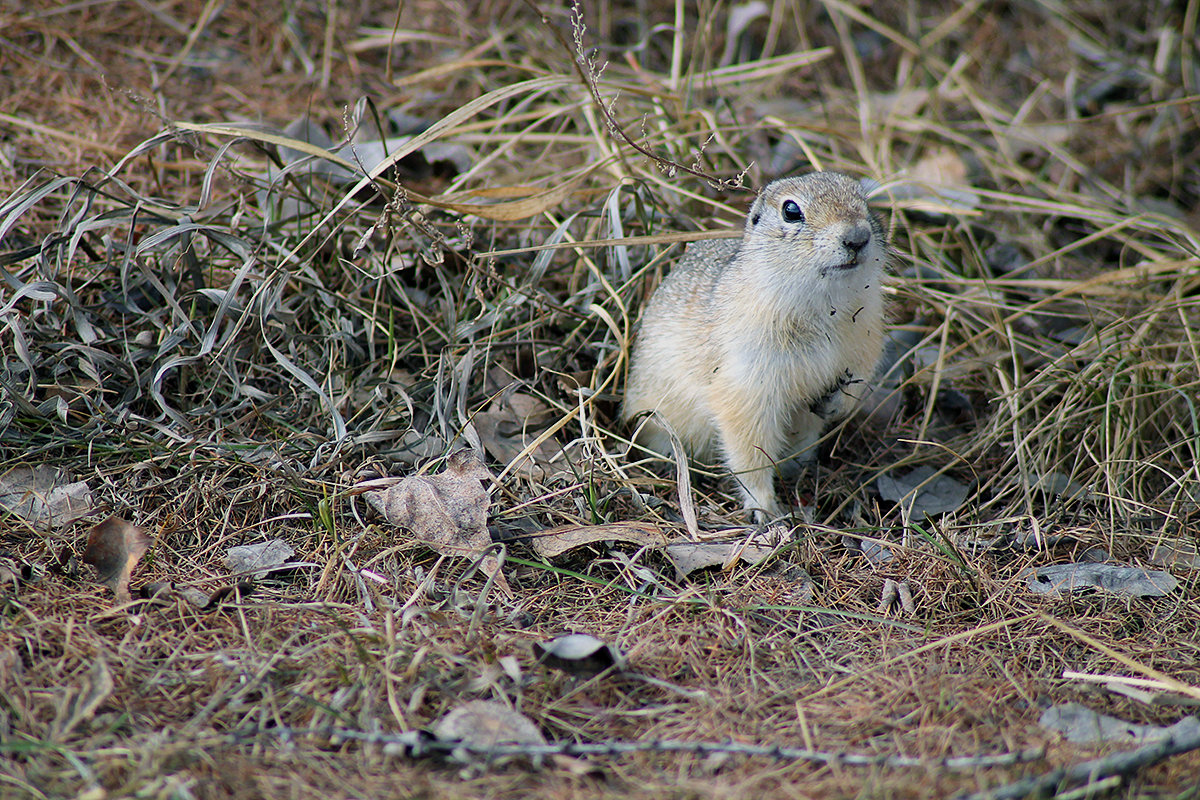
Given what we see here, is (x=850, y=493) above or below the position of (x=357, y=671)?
below

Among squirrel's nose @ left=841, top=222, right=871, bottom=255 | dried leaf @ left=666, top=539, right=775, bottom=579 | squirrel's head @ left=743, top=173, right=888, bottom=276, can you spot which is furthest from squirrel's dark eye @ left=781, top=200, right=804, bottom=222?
dried leaf @ left=666, top=539, right=775, bottom=579

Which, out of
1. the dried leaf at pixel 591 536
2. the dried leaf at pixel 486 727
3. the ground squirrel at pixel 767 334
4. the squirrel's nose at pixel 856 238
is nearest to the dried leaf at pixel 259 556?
the dried leaf at pixel 591 536

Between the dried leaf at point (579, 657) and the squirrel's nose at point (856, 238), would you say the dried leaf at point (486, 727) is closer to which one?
the dried leaf at point (579, 657)

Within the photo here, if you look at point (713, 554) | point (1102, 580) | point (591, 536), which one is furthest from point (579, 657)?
point (1102, 580)

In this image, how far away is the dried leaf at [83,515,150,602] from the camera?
289 cm

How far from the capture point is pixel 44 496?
3178 millimetres

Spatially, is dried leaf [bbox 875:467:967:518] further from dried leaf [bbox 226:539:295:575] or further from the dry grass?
dried leaf [bbox 226:539:295:575]

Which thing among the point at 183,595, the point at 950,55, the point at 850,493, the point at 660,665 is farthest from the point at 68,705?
the point at 950,55

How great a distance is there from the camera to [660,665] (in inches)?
105

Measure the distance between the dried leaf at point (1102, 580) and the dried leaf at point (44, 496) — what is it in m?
3.25

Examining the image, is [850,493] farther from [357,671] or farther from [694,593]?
[357,671]

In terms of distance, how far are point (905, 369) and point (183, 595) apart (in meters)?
3.18

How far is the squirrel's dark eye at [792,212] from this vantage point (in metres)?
3.34

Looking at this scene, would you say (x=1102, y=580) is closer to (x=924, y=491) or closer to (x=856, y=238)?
(x=924, y=491)
